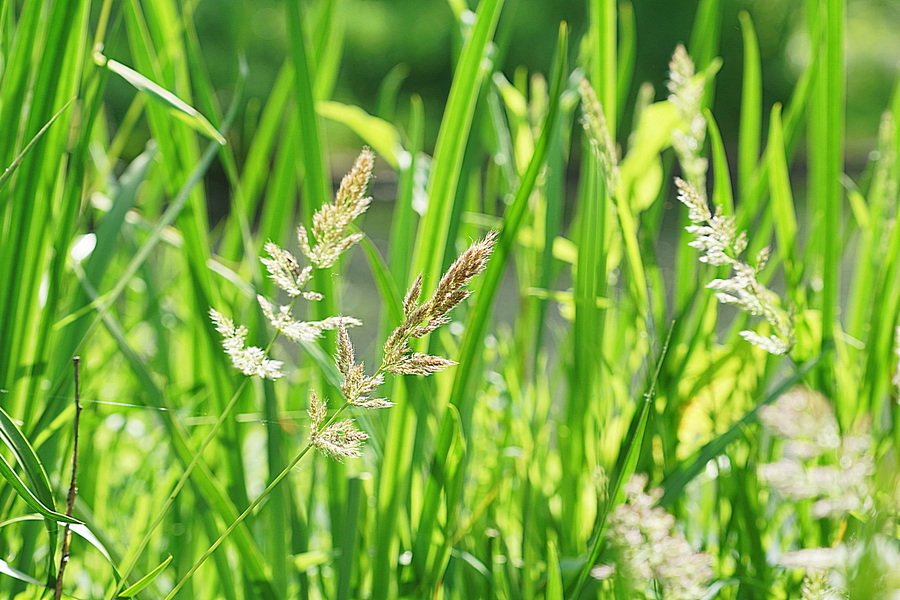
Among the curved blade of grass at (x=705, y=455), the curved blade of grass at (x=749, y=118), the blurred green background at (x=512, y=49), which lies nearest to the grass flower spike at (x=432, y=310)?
the curved blade of grass at (x=705, y=455)

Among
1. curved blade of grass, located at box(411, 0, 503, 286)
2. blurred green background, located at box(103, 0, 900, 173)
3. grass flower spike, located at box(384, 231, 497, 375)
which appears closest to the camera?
grass flower spike, located at box(384, 231, 497, 375)

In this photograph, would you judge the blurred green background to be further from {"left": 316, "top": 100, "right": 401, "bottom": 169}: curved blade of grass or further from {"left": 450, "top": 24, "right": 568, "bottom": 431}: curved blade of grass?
{"left": 450, "top": 24, "right": 568, "bottom": 431}: curved blade of grass

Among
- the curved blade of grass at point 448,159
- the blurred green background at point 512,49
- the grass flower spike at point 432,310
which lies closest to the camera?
the grass flower spike at point 432,310

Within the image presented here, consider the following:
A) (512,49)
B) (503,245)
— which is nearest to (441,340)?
(503,245)

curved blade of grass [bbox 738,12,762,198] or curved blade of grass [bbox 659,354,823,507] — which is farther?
curved blade of grass [bbox 738,12,762,198]

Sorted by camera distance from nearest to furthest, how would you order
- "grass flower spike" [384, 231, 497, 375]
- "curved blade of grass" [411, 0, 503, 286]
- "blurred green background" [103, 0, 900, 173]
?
"grass flower spike" [384, 231, 497, 375]
"curved blade of grass" [411, 0, 503, 286]
"blurred green background" [103, 0, 900, 173]

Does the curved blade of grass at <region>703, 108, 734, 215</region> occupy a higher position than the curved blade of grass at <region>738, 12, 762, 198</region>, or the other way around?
the curved blade of grass at <region>738, 12, 762, 198</region>

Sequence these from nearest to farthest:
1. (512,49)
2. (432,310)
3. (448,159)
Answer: (432,310), (448,159), (512,49)

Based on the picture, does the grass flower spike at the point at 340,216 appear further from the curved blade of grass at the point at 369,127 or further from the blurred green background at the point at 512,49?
the blurred green background at the point at 512,49

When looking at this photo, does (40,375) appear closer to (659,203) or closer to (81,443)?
(81,443)

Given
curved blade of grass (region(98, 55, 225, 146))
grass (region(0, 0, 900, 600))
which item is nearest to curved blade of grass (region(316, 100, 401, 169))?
grass (region(0, 0, 900, 600))

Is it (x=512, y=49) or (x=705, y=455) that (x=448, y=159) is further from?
(x=512, y=49)
